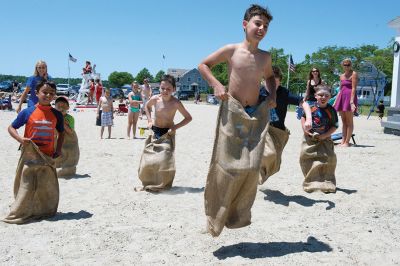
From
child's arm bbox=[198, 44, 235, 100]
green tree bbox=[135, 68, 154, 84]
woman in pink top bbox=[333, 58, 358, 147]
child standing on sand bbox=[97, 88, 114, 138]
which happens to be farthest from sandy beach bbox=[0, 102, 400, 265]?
green tree bbox=[135, 68, 154, 84]

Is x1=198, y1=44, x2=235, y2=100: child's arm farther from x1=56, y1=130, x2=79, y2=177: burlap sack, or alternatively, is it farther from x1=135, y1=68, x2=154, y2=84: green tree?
x1=135, y1=68, x2=154, y2=84: green tree

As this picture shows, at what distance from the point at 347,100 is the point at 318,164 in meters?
5.86

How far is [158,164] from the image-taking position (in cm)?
660

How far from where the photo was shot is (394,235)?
Result: 4.72m

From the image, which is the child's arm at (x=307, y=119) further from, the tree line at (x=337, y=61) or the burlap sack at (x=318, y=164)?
the tree line at (x=337, y=61)

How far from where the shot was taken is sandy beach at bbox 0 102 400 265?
407 cm

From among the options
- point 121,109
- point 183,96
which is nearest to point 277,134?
point 121,109

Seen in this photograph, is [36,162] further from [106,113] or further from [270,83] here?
[106,113]

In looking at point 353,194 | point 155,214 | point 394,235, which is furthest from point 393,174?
point 155,214

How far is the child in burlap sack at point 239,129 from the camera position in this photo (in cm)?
407

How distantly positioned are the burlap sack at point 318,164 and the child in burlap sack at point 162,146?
1.83 metres

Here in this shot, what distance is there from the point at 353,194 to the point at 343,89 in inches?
233

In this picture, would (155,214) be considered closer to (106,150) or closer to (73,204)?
(73,204)

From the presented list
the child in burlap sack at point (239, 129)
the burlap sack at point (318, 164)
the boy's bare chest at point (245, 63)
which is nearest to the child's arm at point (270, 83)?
the child in burlap sack at point (239, 129)
